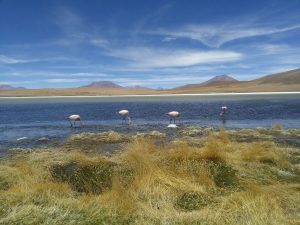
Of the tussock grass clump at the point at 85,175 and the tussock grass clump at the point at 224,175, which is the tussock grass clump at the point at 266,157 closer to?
the tussock grass clump at the point at 224,175

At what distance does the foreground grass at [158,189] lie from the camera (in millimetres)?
8133

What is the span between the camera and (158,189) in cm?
962

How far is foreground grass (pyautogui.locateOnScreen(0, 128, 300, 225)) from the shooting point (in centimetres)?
813

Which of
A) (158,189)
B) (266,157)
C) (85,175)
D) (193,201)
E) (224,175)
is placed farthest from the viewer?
(266,157)

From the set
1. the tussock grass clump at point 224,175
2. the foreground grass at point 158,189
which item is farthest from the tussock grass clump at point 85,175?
the tussock grass clump at point 224,175

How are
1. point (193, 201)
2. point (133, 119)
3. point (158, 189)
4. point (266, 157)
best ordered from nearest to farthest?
point (193, 201) → point (158, 189) → point (266, 157) → point (133, 119)

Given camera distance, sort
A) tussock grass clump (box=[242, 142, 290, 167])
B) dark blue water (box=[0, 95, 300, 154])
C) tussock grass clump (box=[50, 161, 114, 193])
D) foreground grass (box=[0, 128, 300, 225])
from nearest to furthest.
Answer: foreground grass (box=[0, 128, 300, 225]) → tussock grass clump (box=[50, 161, 114, 193]) → tussock grass clump (box=[242, 142, 290, 167]) → dark blue water (box=[0, 95, 300, 154])

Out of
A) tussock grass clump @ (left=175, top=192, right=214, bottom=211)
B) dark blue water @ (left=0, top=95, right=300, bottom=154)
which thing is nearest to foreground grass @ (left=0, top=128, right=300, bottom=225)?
tussock grass clump @ (left=175, top=192, right=214, bottom=211)

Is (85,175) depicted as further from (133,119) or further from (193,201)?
(133,119)

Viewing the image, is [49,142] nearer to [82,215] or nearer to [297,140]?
[297,140]

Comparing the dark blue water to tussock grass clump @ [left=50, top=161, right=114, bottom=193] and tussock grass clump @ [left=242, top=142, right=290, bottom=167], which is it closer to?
tussock grass clump @ [left=50, top=161, right=114, bottom=193]

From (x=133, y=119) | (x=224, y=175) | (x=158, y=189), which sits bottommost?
(x=133, y=119)

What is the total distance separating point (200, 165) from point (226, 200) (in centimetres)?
323

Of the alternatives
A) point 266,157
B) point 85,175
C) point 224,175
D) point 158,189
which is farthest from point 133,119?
point 158,189
